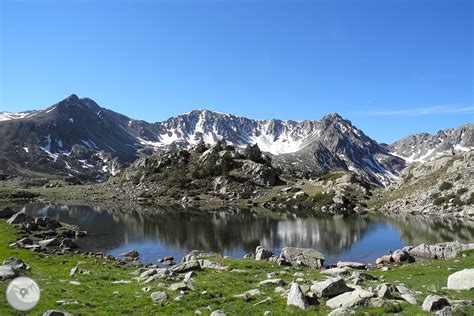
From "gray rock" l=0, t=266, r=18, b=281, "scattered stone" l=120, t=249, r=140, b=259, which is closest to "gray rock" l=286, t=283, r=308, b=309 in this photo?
"gray rock" l=0, t=266, r=18, b=281

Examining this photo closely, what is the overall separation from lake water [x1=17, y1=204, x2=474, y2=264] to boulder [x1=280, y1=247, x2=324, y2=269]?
705cm

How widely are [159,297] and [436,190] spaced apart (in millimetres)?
138684

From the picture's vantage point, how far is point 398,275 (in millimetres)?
38000

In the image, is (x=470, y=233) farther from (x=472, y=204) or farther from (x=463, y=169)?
(x=463, y=169)

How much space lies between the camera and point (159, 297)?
81.5 feet

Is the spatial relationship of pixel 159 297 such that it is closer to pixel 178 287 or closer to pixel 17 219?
pixel 178 287

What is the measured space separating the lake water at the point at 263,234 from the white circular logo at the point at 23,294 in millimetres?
31358

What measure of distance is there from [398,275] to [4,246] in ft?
174

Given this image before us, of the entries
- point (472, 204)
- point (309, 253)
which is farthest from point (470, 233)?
point (309, 253)

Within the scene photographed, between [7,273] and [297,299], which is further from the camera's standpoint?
[7,273]

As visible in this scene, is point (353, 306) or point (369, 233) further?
point (369, 233)

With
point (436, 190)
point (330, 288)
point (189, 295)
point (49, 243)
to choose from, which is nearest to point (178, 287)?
point (189, 295)

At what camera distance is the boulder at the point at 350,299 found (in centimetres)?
2078

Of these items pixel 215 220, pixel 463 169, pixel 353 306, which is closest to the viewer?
pixel 353 306
